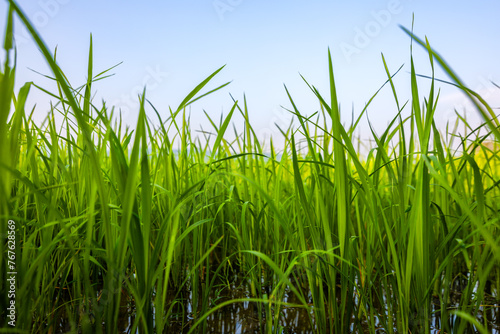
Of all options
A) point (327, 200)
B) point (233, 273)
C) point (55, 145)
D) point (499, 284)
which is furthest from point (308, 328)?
point (55, 145)

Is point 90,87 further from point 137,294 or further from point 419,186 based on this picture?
point 419,186

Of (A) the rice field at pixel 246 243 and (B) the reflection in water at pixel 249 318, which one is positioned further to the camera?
(B) the reflection in water at pixel 249 318

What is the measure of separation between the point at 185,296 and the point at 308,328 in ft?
1.37

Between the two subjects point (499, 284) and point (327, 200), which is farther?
point (499, 284)

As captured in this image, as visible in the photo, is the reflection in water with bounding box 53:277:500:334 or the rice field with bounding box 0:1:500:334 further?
the reflection in water with bounding box 53:277:500:334

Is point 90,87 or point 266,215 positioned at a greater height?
point 90,87

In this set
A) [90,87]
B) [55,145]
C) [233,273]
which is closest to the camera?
[90,87]

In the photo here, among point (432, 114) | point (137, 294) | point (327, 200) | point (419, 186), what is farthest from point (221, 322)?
point (432, 114)

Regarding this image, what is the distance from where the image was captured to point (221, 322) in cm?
94

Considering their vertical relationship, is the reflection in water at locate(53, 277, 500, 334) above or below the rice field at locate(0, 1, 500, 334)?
below

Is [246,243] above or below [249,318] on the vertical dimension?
above

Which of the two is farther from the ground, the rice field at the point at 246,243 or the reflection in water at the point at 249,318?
the rice field at the point at 246,243

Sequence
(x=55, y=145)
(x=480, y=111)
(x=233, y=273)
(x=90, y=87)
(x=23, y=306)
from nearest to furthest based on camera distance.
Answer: (x=480, y=111) < (x=23, y=306) < (x=90, y=87) < (x=55, y=145) < (x=233, y=273)

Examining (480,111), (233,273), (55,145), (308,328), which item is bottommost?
(308,328)
